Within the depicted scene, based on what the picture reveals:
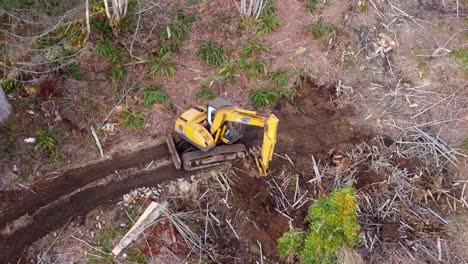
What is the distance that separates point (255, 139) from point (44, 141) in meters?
5.22

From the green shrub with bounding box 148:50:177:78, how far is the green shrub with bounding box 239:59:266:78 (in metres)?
1.91

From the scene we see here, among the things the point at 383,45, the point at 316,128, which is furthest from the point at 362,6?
the point at 316,128

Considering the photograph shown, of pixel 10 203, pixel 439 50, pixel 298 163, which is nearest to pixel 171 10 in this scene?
pixel 298 163

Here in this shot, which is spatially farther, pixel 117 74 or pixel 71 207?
pixel 117 74

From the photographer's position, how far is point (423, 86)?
48.5 ft

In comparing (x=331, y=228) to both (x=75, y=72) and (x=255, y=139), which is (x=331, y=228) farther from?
(x=75, y=72)

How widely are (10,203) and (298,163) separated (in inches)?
270

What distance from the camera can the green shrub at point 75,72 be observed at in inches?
548

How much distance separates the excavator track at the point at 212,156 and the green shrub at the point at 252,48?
3175mm

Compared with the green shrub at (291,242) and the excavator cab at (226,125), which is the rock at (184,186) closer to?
the excavator cab at (226,125)

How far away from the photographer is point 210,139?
40.0 ft

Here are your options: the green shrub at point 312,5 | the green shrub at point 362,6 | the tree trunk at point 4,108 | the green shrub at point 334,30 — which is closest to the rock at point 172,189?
the tree trunk at point 4,108

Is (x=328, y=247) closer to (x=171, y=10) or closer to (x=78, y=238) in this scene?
(x=78, y=238)

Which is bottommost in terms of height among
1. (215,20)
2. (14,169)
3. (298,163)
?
(298,163)
